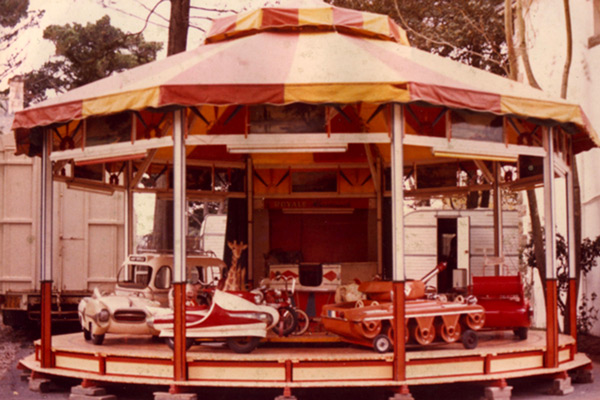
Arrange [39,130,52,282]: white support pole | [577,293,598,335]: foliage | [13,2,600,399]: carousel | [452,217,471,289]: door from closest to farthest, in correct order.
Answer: [13,2,600,399]: carousel
[39,130,52,282]: white support pole
[577,293,598,335]: foliage
[452,217,471,289]: door

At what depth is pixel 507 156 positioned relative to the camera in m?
12.9

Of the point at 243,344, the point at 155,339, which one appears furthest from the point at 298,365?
the point at 155,339

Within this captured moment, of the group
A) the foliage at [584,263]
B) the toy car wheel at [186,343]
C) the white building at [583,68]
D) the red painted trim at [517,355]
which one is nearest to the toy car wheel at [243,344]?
the toy car wheel at [186,343]

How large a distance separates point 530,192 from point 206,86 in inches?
415

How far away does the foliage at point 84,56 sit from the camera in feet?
100.0

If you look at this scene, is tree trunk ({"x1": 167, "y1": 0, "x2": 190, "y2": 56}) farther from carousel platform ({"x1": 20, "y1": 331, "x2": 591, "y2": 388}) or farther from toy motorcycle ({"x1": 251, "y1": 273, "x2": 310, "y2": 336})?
carousel platform ({"x1": 20, "y1": 331, "x2": 591, "y2": 388})

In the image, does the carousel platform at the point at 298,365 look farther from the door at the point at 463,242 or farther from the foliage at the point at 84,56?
the foliage at the point at 84,56

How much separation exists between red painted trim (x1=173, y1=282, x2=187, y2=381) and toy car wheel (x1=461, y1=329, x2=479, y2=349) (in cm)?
389

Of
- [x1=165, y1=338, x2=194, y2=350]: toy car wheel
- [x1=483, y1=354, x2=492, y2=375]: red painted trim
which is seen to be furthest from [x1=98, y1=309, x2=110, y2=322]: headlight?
[x1=483, y1=354, x2=492, y2=375]: red painted trim

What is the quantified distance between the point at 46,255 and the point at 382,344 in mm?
5201

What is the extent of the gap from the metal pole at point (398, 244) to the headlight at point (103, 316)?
Result: 4.62 meters

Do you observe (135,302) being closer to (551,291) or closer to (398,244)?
(398,244)

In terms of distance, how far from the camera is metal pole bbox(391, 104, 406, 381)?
38.0 ft

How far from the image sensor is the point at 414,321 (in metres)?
12.5
